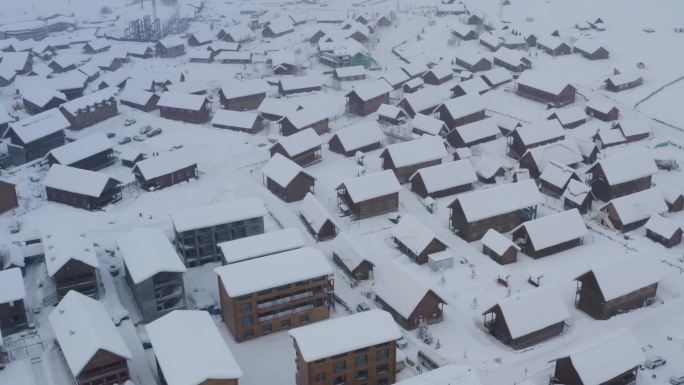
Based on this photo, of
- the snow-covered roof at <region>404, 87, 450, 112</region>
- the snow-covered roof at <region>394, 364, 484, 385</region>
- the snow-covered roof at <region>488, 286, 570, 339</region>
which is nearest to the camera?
the snow-covered roof at <region>394, 364, 484, 385</region>

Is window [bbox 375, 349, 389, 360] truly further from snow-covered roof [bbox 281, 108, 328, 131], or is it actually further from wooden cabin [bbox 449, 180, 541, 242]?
snow-covered roof [bbox 281, 108, 328, 131]

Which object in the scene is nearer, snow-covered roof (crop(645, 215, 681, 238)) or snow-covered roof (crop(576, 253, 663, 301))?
snow-covered roof (crop(576, 253, 663, 301))

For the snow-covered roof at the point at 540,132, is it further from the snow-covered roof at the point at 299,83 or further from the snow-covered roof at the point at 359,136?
the snow-covered roof at the point at 299,83

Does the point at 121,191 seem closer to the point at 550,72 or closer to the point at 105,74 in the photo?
the point at 105,74

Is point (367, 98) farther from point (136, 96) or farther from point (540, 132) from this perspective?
point (136, 96)

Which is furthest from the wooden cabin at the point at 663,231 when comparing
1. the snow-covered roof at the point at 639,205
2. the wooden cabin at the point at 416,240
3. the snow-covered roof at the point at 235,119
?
the snow-covered roof at the point at 235,119

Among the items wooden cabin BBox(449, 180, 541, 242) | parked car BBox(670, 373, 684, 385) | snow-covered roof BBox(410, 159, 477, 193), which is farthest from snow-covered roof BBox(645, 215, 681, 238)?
parked car BBox(670, 373, 684, 385)

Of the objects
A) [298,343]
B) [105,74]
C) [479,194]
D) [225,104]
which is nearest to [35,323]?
[298,343]
